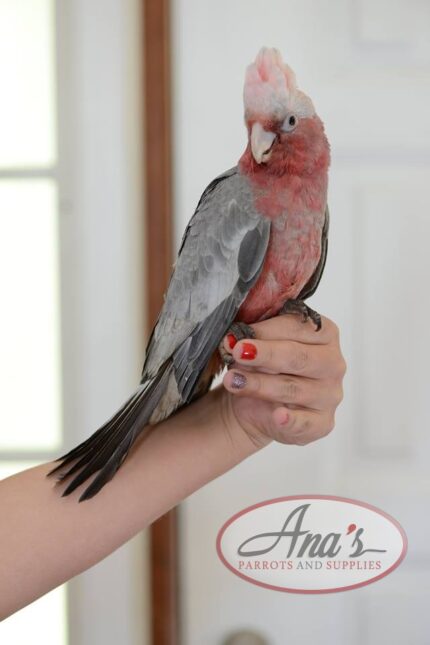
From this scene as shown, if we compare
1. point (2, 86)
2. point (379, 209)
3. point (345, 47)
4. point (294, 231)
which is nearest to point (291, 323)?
point (294, 231)

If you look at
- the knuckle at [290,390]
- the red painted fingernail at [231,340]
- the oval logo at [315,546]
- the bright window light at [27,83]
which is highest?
the bright window light at [27,83]

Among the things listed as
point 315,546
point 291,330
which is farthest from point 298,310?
point 315,546

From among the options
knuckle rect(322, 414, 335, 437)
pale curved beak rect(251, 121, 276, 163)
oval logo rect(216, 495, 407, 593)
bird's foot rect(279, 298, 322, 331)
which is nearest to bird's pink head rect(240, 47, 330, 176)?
pale curved beak rect(251, 121, 276, 163)

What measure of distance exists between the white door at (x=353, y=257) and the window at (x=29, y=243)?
0.45ft

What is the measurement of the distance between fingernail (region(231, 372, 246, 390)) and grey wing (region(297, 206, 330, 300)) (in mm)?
85

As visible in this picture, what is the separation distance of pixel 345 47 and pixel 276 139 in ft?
0.62

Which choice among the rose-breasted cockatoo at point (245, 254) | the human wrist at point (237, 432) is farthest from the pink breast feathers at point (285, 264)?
the human wrist at point (237, 432)

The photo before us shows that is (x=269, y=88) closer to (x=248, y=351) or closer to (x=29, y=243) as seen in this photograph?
(x=248, y=351)

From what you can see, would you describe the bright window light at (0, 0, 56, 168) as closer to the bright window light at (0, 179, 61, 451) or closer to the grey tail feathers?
the bright window light at (0, 179, 61, 451)

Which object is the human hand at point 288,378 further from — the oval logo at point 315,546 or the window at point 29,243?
the window at point 29,243

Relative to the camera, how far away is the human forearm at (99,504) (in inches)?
19.3

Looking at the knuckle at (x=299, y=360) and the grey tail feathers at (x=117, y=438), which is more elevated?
the knuckle at (x=299, y=360)

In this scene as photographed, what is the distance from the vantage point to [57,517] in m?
0.50

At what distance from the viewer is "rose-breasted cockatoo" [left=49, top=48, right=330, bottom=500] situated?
1.50 ft
